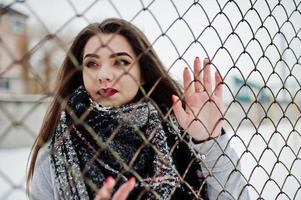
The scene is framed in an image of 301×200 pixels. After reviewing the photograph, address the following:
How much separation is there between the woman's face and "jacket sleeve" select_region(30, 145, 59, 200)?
22 centimetres

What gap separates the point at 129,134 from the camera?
1.21m

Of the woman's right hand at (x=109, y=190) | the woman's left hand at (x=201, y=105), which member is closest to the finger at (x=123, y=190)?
the woman's right hand at (x=109, y=190)

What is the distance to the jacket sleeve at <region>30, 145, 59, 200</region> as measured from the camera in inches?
47.1

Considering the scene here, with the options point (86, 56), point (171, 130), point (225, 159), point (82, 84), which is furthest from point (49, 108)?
point (225, 159)

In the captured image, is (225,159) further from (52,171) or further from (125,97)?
(52,171)

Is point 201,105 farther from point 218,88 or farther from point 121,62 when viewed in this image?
point 121,62

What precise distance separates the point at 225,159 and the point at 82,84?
0.43 meters

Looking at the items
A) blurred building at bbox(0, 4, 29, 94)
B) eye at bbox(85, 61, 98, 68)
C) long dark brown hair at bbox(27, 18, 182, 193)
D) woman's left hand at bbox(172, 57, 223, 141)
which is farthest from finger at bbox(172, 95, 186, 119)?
blurred building at bbox(0, 4, 29, 94)

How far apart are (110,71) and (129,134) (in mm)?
248

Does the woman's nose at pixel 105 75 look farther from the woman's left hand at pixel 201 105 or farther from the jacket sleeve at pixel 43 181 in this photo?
the jacket sleeve at pixel 43 181

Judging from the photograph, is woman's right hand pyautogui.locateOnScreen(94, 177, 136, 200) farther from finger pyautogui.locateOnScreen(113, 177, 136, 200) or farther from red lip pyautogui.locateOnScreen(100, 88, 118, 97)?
red lip pyautogui.locateOnScreen(100, 88, 118, 97)

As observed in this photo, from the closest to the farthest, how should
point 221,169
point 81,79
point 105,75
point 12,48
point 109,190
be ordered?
point 109,190, point 12,48, point 105,75, point 221,169, point 81,79

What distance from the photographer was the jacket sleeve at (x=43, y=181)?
1.20m

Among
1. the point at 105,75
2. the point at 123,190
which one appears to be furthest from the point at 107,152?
the point at 123,190
